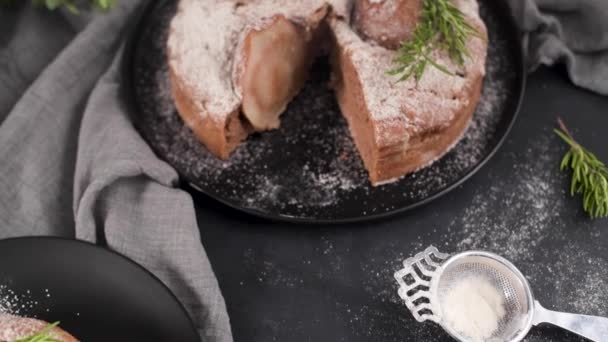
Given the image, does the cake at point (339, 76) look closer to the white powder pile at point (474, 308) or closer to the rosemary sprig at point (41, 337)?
the white powder pile at point (474, 308)

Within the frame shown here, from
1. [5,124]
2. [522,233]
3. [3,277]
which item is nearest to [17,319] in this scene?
[3,277]

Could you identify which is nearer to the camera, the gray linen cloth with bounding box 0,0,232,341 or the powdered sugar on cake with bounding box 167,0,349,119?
the gray linen cloth with bounding box 0,0,232,341

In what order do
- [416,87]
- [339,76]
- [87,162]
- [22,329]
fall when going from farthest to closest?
1. [339,76]
2. [87,162]
3. [416,87]
4. [22,329]

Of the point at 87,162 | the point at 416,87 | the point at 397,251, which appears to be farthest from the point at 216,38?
the point at 397,251

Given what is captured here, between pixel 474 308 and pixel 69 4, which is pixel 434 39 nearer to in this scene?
pixel 474 308

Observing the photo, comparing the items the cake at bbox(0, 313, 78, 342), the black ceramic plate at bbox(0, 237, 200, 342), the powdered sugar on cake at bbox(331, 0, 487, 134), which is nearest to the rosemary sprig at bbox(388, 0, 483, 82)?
the powdered sugar on cake at bbox(331, 0, 487, 134)

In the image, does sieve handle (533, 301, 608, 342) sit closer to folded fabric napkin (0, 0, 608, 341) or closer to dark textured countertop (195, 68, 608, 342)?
dark textured countertop (195, 68, 608, 342)

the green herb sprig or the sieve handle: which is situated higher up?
the green herb sprig

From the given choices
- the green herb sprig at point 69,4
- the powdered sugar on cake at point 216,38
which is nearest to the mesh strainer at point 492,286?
the powdered sugar on cake at point 216,38
